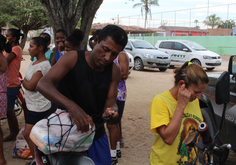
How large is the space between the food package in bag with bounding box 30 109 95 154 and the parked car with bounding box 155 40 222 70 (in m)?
14.2

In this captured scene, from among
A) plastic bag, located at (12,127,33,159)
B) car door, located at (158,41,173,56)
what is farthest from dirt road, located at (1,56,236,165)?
car door, located at (158,41,173,56)

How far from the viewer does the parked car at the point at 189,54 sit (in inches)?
586

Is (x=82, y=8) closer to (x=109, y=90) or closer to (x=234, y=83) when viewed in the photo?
(x=234, y=83)

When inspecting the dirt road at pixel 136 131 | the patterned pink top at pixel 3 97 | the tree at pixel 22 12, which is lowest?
the dirt road at pixel 136 131

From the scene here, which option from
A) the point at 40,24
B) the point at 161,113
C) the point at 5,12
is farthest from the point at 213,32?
the point at 161,113

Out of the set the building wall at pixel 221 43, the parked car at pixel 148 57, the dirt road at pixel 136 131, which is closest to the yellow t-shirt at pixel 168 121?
the dirt road at pixel 136 131

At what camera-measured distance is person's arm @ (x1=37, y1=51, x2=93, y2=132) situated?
1.66m

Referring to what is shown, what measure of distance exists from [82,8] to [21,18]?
2353 cm

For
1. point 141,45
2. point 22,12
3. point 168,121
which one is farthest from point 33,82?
point 22,12

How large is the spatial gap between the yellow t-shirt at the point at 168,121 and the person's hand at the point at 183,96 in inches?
5.1

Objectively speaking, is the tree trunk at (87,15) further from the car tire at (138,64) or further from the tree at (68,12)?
the car tire at (138,64)

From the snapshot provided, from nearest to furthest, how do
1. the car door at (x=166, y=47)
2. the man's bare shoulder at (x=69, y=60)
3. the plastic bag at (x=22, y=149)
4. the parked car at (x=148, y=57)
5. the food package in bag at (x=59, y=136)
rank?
the food package in bag at (x=59, y=136)
the man's bare shoulder at (x=69, y=60)
the plastic bag at (x=22, y=149)
the parked car at (x=148, y=57)
the car door at (x=166, y=47)

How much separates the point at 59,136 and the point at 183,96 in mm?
984

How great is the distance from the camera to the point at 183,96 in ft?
6.46
